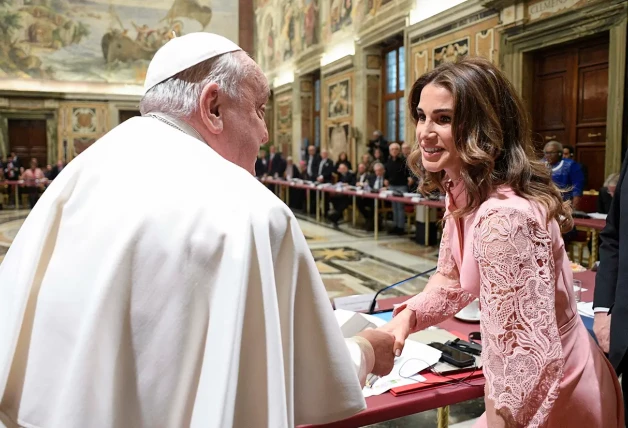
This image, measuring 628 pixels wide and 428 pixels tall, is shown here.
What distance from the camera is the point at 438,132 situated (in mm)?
1580

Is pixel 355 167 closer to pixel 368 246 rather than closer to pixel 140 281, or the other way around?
pixel 368 246

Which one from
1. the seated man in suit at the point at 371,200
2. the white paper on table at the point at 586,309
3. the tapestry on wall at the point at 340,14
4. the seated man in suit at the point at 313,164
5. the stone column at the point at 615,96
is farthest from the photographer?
the tapestry on wall at the point at 340,14

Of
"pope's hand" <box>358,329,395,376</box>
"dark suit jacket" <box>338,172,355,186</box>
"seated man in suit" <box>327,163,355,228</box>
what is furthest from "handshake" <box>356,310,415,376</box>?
"dark suit jacket" <box>338,172,355,186</box>

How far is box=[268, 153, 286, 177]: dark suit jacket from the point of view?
696 inches

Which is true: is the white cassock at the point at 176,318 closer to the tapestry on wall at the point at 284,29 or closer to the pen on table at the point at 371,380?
the pen on table at the point at 371,380

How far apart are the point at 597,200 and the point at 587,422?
21.9ft

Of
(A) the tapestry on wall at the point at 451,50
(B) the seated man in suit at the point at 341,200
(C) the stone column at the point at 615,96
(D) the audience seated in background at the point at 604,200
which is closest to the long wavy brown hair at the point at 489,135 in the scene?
(D) the audience seated in background at the point at 604,200

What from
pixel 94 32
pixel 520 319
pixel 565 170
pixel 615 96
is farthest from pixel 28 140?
pixel 520 319

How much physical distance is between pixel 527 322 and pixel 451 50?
1062 centimetres

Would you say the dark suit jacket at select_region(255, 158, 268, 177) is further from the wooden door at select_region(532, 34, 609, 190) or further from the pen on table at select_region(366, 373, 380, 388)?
the pen on table at select_region(366, 373, 380, 388)

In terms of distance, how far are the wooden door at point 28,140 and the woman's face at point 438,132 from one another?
79.5ft

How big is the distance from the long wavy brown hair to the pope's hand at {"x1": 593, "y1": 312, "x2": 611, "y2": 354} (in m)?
0.69

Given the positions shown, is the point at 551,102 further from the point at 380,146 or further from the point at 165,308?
the point at 165,308

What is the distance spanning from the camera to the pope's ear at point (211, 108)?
4.41 feet
